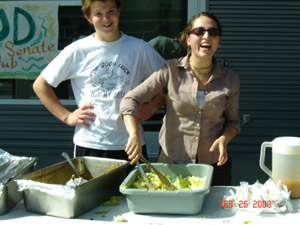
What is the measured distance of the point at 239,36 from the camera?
5.24m

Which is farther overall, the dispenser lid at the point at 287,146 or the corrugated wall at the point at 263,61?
the corrugated wall at the point at 263,61

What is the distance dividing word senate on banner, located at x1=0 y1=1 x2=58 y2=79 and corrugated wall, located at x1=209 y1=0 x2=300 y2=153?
2250mm

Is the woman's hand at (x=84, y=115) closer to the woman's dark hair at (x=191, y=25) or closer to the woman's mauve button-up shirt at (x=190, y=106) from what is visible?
the woman's mauve button-up shirt at (x=190, y=106)

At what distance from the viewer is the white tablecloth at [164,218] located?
166 centimetres

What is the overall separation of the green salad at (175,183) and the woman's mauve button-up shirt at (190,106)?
0.19m

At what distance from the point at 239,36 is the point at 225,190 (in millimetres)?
3619

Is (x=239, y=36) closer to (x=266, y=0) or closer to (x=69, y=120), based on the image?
(x=266, y=0)

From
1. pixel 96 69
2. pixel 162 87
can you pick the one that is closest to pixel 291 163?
pixel 162 87

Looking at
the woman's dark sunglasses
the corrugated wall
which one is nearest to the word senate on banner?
the corrugated wall

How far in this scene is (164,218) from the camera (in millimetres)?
1696

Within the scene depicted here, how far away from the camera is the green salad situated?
183 centimetres

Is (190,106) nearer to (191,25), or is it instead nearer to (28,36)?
(191,25)

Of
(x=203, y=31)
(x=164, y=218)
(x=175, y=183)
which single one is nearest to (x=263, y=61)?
(x=203, y=31)
